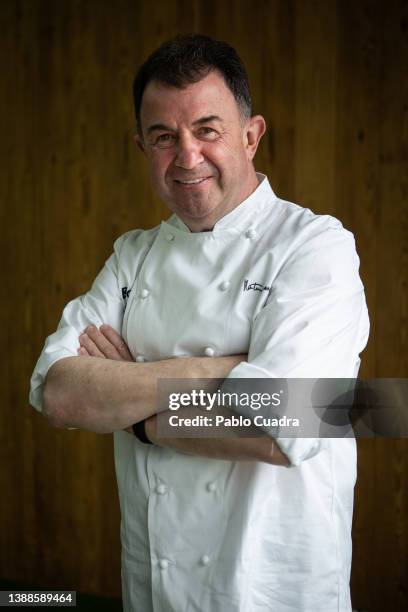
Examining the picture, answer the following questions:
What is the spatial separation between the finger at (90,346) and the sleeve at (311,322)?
40 centimetres

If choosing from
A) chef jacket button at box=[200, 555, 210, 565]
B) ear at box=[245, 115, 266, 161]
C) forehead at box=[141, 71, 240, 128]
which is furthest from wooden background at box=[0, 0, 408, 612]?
chef jacket button at box=[200, 555, 210, 565]

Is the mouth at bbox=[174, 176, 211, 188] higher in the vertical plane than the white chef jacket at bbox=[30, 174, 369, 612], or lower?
higher

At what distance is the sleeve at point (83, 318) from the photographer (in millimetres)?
1524

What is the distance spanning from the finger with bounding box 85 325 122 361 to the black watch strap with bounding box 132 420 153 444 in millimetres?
188

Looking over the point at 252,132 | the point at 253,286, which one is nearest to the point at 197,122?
the point at 252,132

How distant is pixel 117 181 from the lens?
3070 mm

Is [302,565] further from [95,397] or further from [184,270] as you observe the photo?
[184,270]

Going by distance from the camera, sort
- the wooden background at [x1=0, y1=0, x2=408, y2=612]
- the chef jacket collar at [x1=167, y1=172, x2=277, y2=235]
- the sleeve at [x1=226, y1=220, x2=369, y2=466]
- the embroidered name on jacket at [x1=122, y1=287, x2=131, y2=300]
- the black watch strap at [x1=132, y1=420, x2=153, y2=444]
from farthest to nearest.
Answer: the wooden background at [x1=0, y1=0, x2=408, y2=612]
the embroidered name on jacket at [x1=122, y1=287, x2=131, y2=300]
the chef jacket collar at [x1=167, y1=172, x2=277, y2=235]
the black watch strap at [x1=132, y1=420, x2=153, y2=444]
the sleeve at [x1=226, y1=220, x2=369, y2=466]

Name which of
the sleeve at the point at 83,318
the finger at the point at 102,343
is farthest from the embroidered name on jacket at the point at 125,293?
the finger at the point at 102,343

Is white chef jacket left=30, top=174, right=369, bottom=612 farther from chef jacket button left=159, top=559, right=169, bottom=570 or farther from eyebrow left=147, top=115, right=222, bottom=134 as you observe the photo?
eyebrow left=147, top=115, right=222, bottom=134

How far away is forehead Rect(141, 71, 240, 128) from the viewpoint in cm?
141

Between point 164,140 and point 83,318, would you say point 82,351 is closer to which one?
point 83,318

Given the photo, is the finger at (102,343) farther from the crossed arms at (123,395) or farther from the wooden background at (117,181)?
the wooden background at (117,181)

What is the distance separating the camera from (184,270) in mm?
1565
